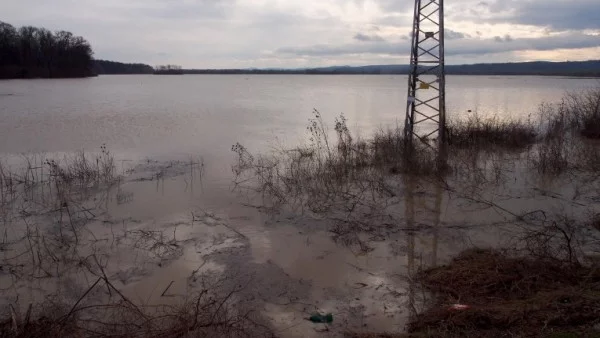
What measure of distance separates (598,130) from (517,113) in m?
9.81

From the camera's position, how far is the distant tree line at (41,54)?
76.2m

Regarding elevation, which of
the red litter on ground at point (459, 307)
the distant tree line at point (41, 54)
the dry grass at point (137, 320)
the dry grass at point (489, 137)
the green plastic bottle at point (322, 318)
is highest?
the distant tree line at point (41, 54)

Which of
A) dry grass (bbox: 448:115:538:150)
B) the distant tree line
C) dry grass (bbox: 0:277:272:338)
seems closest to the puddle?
dry grass (bbox: 0:277:272:338)

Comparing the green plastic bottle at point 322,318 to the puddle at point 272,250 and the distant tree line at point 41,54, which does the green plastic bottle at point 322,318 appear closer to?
the puddle at point 272,250

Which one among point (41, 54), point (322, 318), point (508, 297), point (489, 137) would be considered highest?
point (41, 54)

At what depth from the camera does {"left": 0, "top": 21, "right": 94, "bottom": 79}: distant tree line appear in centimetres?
7625

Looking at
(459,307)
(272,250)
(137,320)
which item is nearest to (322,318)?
(459,307)

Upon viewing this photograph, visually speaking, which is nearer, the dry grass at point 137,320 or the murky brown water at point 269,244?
the dry grass at point 137,320

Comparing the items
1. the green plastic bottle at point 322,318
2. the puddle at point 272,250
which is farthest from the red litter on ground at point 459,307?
the green plastic bottle at point 322,318

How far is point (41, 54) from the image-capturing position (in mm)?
83688

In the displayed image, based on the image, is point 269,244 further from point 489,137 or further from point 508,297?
point 489,137

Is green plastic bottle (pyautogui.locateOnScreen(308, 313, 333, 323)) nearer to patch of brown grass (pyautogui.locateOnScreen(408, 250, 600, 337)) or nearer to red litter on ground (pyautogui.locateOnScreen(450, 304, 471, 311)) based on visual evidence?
patch of brown grass (pyautogui.locateOnScreen(408, 250, 600, 337))

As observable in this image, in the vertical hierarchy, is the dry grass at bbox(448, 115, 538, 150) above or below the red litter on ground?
above

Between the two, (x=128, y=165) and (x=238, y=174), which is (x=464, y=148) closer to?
(x=238, y=174)
